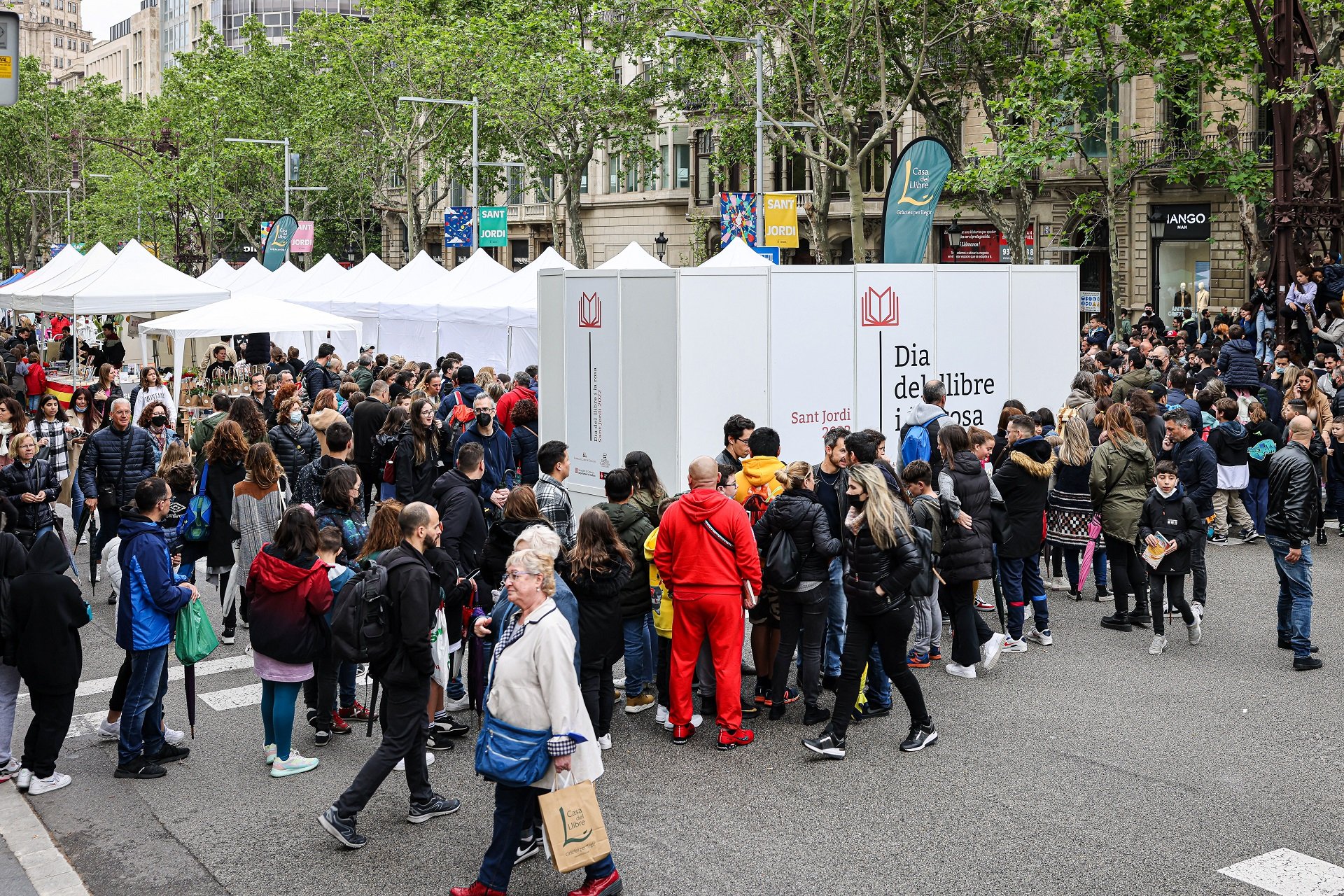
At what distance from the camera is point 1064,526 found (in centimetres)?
1199

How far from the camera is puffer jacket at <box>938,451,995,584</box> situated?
970 centimetres

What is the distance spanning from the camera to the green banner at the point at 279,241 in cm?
3994

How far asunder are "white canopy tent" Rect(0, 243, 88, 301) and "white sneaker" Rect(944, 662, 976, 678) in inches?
872

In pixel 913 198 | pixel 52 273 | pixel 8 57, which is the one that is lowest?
pixel 8 57

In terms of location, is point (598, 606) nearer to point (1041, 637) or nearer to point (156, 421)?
point (1041, 637)

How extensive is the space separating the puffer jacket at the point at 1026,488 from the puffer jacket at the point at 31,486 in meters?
7.08

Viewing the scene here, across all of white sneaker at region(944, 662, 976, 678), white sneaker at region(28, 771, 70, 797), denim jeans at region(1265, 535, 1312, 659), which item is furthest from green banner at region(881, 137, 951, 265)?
white sneaker at region(28, 771, 70, 797)

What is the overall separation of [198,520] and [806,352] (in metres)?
5.76

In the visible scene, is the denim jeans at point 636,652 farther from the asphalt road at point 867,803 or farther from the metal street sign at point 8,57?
the metal street sign at point 8,57

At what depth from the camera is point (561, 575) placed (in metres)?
8.16

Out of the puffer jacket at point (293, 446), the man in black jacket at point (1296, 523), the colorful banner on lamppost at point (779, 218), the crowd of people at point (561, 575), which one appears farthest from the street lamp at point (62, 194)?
the man in black jacket at point (1296, 523)

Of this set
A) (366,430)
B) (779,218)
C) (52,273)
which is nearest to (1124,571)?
(366,430)

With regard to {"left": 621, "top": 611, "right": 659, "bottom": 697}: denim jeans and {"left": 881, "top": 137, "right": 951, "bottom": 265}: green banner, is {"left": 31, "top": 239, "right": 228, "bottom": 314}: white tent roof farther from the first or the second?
{"left": 621, "top": 611, "right": 659, "bottom": 697}: denim jeans

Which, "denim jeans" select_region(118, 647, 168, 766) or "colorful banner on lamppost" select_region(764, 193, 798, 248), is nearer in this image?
"denim jeans" select_region(118, 647, 168, 766)
